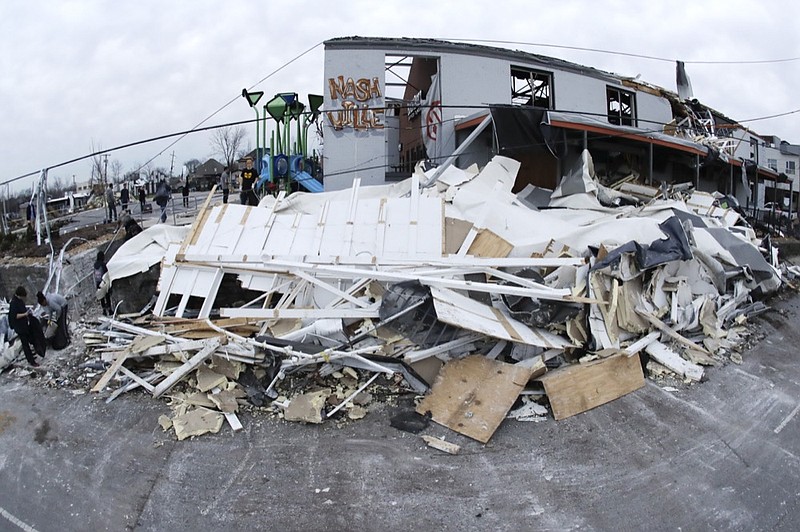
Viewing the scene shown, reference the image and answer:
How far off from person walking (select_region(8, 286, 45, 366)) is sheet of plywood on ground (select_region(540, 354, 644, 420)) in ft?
23.5

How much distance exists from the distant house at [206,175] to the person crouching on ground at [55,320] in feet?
88.5

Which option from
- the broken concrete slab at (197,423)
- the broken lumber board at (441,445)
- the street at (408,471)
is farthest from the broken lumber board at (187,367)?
the broken lumber board at (441,445)

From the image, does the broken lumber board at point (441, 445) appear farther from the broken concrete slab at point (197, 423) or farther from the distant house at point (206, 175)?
the distant house at point (206, 175)

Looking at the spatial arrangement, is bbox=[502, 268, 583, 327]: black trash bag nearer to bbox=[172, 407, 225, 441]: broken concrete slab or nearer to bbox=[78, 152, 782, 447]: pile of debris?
bbox=[78, 152, 782, 447]: pile of debris

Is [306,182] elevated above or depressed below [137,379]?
above

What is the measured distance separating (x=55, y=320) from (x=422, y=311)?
5.64 m

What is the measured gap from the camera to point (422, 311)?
6703 mm

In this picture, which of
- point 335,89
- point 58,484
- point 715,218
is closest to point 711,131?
point 715,218

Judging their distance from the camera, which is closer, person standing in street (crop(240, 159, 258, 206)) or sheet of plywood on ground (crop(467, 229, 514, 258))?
sheet of plywood on ground (crop(467, 229, 514, 258))

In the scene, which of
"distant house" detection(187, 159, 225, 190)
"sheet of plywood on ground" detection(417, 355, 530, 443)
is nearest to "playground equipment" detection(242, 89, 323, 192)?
"sheet of plywood on ground" detection(417, 355, 530, 443)

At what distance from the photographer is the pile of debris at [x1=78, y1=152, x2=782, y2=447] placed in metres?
6.39

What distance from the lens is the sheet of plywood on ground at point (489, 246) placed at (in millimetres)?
8094

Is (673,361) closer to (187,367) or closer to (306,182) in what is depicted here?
(187,367)

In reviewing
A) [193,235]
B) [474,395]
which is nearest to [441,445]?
[474,395]
